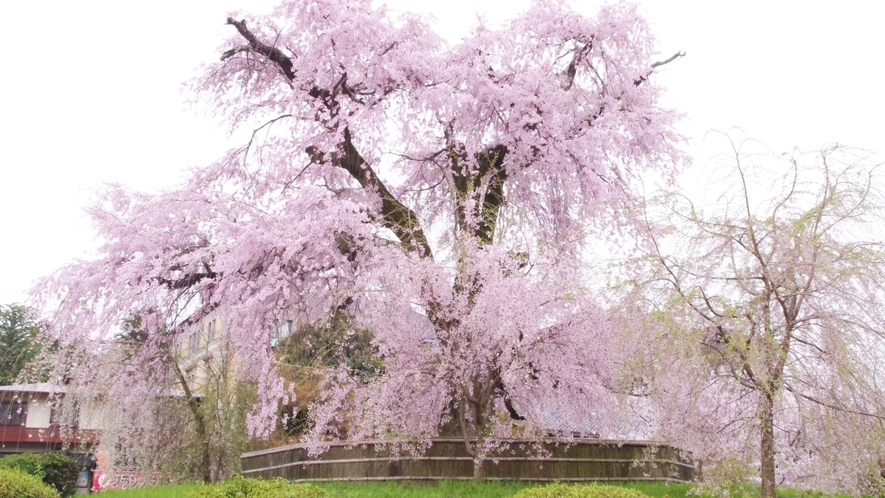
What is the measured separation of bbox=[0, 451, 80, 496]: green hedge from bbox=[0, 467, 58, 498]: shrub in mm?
4138

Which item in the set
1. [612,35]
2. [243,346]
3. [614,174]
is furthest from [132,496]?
[612,35]

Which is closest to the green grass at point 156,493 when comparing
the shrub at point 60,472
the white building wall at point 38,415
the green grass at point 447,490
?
the green grass at point 447,490

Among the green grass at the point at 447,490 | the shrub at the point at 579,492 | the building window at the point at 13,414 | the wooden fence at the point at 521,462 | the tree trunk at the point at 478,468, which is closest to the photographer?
the shrub at the point at 579,492

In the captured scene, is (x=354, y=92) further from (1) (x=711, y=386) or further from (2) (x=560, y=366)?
(1) (x=711, y=386)

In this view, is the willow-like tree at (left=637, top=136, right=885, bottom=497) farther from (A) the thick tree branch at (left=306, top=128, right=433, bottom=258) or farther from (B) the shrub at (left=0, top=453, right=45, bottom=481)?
(B) the shrub at (left=0, top=453, right=45, bottom=481)

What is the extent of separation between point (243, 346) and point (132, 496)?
317cm

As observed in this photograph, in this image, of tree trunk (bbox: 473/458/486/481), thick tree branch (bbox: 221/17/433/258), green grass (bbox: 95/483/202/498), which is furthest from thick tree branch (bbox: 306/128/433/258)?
green grass (bbox: 95/483/202/498)

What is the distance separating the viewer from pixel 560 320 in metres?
12.5

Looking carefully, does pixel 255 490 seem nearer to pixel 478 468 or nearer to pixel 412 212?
pixel 478 468

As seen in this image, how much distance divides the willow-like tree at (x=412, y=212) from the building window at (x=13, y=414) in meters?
24.3

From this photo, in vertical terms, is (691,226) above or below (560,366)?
above

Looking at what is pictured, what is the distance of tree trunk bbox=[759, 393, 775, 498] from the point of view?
9.18m

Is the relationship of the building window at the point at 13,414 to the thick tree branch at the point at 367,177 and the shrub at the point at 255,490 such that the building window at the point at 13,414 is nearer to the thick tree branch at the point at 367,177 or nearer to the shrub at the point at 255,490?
the thick tree branch at the point at 367,177

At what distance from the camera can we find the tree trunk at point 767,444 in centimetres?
918
